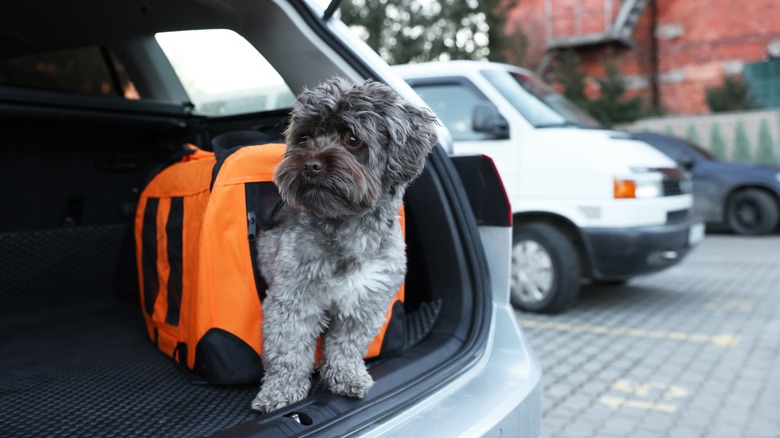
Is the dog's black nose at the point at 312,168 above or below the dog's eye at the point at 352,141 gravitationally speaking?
below

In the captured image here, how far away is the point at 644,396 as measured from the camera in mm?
4031

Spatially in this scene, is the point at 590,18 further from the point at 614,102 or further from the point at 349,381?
the point at 349,381

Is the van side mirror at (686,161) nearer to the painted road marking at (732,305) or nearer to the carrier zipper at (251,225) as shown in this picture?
the painted road marking at (732,305)

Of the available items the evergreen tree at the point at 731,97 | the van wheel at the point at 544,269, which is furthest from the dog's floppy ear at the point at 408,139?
the evergreen tree at the point at 731,97

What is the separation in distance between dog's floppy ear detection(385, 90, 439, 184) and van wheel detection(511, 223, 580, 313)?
4.07 m

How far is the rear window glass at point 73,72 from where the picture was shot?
124 inches

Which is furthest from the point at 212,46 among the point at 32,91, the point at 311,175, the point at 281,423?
the point at 281,423

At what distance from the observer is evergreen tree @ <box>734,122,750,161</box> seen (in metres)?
16.4

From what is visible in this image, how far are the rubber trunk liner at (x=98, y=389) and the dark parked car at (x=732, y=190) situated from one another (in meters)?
10.1

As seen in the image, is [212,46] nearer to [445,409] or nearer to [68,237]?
[68,237]

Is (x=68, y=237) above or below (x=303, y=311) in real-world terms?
above

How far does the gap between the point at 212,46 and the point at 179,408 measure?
1.64m

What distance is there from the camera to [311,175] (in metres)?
1.93

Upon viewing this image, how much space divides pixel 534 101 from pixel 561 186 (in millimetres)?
950
